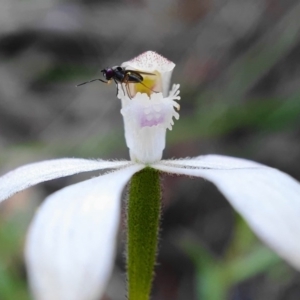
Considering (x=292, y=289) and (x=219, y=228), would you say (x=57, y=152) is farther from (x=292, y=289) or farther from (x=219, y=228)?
(x=292, y=289)

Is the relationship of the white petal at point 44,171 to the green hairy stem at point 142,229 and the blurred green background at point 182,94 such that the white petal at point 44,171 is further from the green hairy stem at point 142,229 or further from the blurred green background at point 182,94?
the blurred green background at point 182,94

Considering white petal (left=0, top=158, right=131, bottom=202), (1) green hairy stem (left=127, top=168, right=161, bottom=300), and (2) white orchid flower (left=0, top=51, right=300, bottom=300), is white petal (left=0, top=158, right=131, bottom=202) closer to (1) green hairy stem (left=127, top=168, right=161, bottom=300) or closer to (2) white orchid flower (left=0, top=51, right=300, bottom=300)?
(2) white orchid flower (left=0, top=51, right=300, bottom=300)

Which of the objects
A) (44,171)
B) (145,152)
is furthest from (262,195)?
(44,171)

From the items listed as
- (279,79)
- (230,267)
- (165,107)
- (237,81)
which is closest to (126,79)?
(165,107)

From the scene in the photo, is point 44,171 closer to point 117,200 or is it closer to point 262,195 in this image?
point 117,200

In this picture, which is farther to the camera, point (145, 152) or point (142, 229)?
point (145, 152)

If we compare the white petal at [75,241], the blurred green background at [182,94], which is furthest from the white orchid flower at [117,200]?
the blurred green background at [182,94]

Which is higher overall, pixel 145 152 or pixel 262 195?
pixel 145 152
